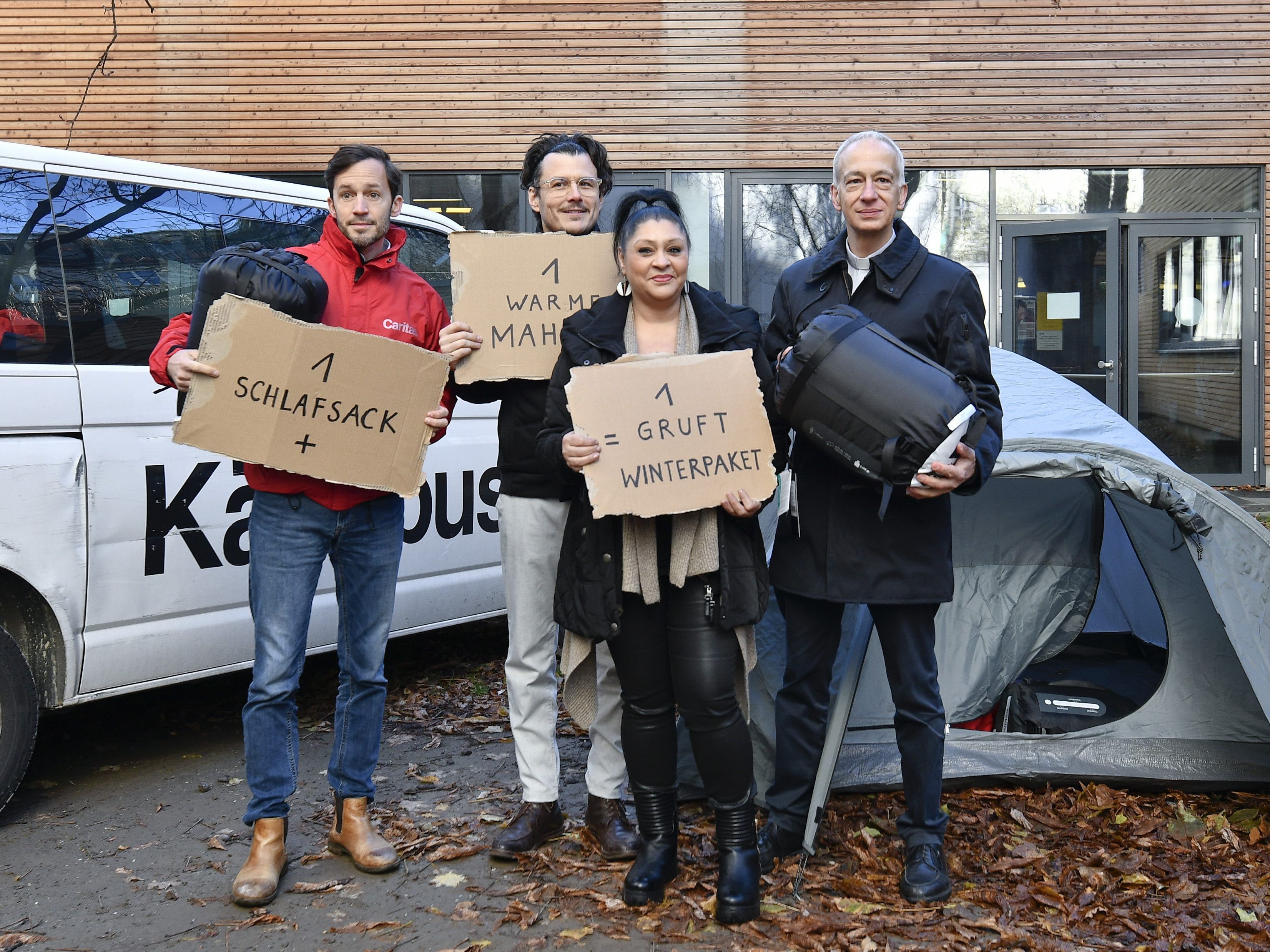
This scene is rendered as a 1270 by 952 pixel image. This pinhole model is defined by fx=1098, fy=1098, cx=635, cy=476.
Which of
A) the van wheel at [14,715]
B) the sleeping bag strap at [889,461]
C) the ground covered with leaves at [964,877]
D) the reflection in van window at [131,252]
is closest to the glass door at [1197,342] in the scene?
the ground covered with leaves at [964,877]

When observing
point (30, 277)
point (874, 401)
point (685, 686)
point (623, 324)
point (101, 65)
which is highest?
point (101, 65)

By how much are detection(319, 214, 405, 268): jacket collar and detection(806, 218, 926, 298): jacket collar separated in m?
1.23

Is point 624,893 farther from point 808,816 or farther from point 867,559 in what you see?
point 867,559

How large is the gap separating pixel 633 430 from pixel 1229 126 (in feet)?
32.7

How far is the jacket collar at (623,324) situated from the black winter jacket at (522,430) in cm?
32

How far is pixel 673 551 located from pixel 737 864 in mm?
886

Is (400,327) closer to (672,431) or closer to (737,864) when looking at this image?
(672,431)

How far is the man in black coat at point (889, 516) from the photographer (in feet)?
9.96

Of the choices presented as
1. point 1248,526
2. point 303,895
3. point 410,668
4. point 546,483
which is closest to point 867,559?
point 546,483

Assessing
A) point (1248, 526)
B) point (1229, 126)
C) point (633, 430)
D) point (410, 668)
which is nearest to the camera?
point (633, 430)

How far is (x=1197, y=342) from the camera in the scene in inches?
415

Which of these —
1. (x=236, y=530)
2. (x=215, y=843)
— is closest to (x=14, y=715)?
(x=215, y=843)

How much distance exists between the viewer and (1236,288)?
10.6m

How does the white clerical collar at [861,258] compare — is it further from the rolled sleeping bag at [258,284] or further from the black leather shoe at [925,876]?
the black leather shoe at [925,876]
